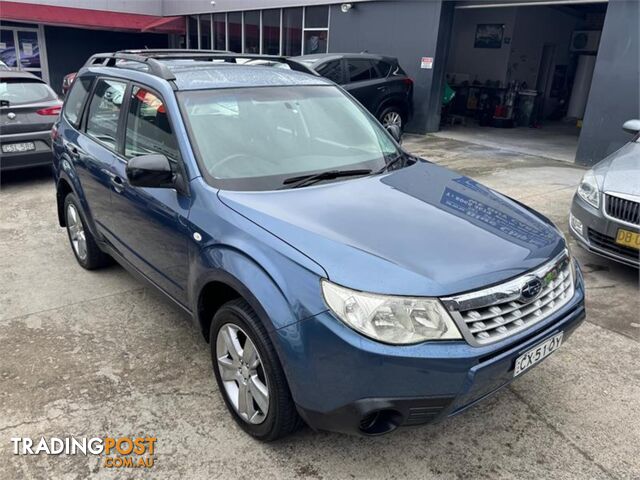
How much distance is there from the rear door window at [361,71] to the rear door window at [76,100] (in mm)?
6766

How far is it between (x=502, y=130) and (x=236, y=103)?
12055 mm

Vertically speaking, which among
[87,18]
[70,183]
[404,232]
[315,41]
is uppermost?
[87,18]

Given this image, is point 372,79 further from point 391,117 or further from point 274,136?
point 274,136

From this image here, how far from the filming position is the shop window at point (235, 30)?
17.0 meters

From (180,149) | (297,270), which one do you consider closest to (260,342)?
(297,270)

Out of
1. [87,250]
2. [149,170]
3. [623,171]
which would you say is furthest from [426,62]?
[149,170]

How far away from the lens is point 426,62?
11.7m

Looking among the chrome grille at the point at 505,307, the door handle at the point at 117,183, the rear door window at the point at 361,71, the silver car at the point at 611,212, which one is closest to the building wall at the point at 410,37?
the rear door window at the point at 361,71

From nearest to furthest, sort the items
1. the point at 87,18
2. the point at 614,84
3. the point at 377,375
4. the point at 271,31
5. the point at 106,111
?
the point at 377,375
the point at 106,111
the point at 614,84
the point at 271,31
the point at 87,18

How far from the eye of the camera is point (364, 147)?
327 cm

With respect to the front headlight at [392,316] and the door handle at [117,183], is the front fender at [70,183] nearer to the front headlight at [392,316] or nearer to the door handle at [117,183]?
the door handle at [117,183]

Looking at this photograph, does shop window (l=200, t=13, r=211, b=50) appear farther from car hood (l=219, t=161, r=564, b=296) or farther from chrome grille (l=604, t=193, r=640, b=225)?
car hood (l=219, t=161, r=564, b=296)

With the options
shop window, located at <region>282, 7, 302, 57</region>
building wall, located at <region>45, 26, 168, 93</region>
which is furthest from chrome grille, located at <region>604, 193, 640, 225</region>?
building wall, located at <region>45, 26, 168, 93</region>

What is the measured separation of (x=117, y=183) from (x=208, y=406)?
5.12ft
